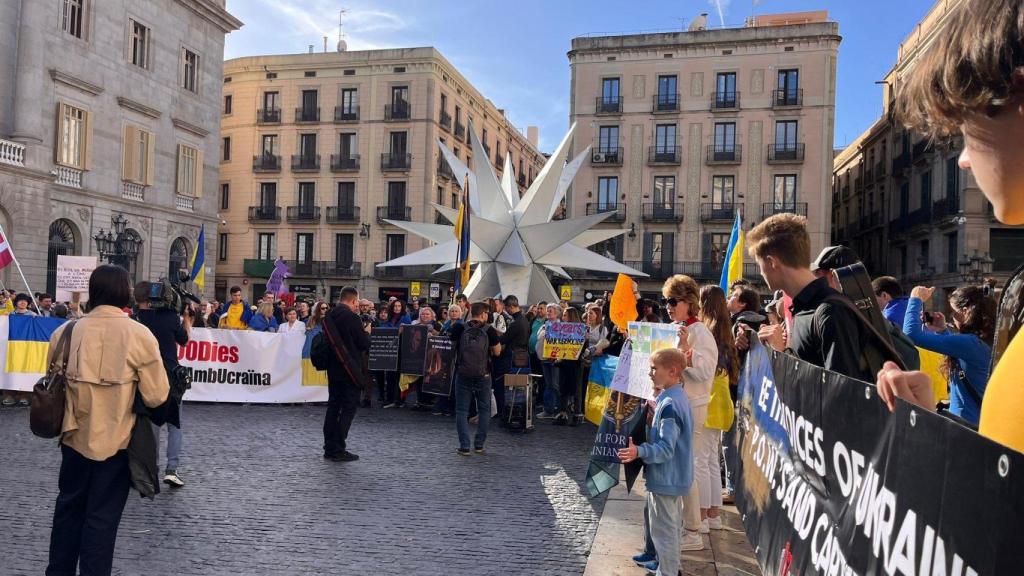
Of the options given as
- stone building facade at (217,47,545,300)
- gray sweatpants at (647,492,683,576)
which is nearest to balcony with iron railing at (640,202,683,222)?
stone building facade at (217,47,545,300)

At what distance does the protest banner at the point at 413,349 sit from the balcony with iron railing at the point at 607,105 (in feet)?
105

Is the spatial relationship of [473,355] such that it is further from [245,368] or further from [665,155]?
[665,155]

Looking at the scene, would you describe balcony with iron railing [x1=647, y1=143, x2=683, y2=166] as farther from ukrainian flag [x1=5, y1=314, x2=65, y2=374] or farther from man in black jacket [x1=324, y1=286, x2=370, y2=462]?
man in black jacket [x1=324, y1=286, x2=370, y2=462]

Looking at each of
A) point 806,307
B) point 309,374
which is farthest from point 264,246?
point 806,307

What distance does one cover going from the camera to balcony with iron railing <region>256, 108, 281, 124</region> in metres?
45.9

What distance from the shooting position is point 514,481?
7.50m

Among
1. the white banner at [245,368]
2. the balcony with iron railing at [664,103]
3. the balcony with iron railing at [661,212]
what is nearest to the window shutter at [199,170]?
the white banner at [245,368]

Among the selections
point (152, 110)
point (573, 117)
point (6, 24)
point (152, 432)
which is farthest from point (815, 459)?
point (573, 117)

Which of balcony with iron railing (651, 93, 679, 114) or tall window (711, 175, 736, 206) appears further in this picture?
balcony with iron railing (651, 93, 679, 114)

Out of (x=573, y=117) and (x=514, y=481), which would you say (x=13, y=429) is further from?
(x=573, y=117)

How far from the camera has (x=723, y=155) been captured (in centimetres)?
4056

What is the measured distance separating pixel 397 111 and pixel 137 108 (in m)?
18.3

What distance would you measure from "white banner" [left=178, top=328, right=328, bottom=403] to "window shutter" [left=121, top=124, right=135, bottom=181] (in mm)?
18319

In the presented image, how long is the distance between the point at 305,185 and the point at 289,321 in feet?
112
